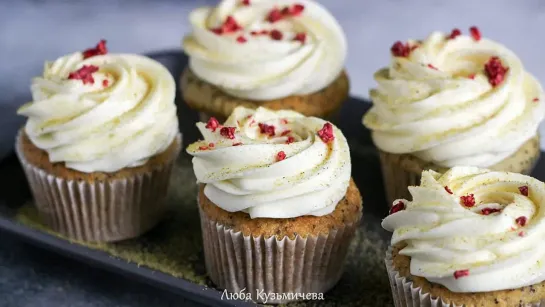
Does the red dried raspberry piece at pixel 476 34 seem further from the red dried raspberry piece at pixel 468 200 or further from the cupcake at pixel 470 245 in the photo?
the red dried raspberry piece at pixel 468 200

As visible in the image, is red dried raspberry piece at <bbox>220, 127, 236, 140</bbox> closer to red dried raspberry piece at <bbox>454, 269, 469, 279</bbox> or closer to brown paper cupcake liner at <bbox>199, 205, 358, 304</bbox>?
brown paper cupcake liner at <bbox>199, 205, 358, 304</bbox>

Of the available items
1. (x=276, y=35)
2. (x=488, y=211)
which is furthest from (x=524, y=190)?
(x=276, y=35)

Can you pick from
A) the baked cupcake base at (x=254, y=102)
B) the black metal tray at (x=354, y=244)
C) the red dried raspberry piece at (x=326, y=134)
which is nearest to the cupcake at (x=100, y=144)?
the black metal tray at (x=354, y=244)

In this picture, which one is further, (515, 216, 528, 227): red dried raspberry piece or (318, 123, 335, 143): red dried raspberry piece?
(318, 123, 335, 143): red dried raspberry piece

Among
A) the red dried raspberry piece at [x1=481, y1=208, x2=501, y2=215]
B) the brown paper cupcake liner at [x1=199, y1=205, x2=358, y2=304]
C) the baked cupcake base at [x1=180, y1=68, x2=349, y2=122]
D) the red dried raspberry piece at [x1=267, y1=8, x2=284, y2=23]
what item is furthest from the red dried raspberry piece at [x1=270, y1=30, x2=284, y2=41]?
the red dried raspberry piece at [x1=481, y1=208, x2=501, y2=215]

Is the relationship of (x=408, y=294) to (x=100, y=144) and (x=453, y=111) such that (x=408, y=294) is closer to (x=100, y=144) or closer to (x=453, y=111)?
(x=453, y=111)
